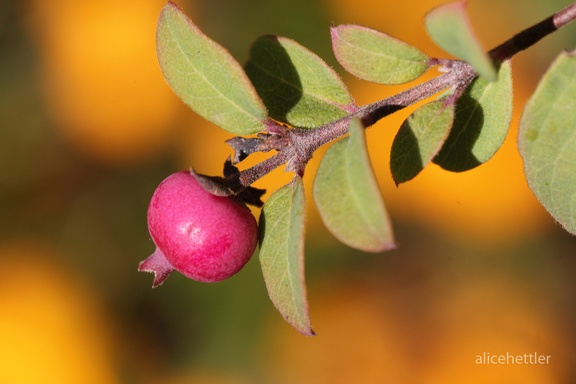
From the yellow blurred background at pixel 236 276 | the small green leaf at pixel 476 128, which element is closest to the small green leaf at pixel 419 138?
the small green leaf at pixel 476 128

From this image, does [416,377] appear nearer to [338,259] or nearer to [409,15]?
[338,259]

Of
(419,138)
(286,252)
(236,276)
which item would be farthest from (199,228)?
(236,276)

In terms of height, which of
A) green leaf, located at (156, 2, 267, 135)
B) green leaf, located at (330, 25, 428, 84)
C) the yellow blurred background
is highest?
green leaf, located at (156, 2, 267, 135)

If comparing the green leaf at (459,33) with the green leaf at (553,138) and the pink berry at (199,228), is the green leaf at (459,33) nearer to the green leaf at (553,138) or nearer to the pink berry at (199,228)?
the green leaf at (553,138)

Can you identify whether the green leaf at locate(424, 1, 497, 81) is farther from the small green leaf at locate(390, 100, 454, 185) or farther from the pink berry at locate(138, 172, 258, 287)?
the pink berry at locate(138, 172, 258, 287)

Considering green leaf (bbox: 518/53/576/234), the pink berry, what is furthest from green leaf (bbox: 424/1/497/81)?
the pink berry
